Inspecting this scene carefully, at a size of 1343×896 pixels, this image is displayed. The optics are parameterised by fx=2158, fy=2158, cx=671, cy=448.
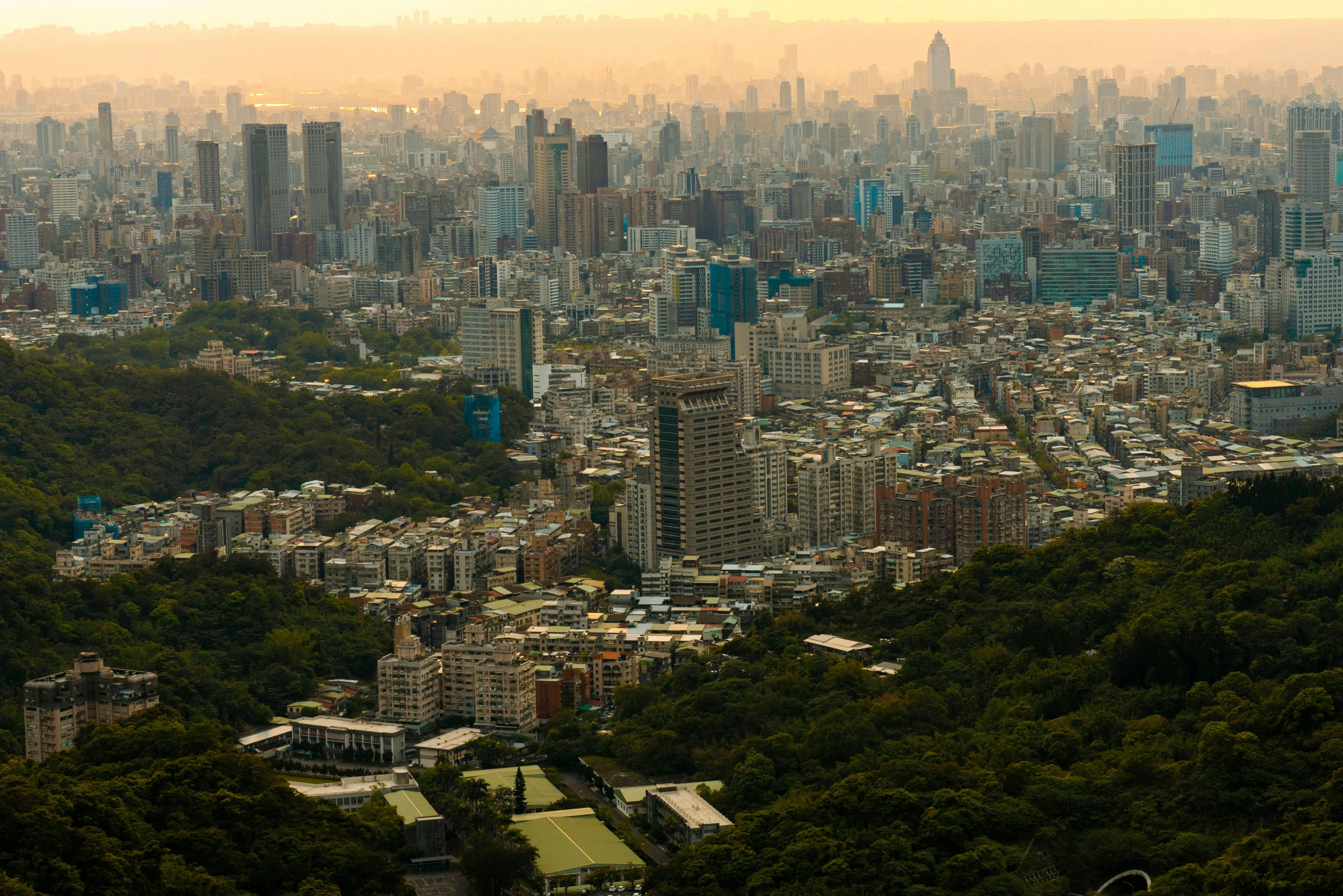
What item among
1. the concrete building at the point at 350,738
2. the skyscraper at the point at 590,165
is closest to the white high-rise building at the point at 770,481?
the concrete building at the point at 350,738

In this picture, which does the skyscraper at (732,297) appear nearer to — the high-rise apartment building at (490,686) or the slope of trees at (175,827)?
the high-rise apartment building at (490,686)

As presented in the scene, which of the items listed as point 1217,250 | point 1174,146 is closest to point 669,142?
point 1174,146

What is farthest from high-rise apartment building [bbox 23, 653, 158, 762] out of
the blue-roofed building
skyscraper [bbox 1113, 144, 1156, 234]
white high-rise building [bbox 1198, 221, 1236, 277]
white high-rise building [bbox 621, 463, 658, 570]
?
skyscraper [bbox 1113, 144, 1156, 234]

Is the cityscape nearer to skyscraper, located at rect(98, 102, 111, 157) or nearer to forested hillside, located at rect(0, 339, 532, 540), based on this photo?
forested hillside, located at rect(0, 339, 532, 540)

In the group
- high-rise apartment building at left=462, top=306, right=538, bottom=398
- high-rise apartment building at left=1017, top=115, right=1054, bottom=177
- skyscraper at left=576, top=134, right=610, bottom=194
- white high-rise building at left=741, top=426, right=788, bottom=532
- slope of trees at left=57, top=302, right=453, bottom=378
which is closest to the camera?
white high-rise building at left=741, top=426, right=788, bottom=532

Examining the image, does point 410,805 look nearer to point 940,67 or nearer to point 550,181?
point 550,181

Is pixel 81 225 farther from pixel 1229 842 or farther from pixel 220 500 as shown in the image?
pixel 1229 842

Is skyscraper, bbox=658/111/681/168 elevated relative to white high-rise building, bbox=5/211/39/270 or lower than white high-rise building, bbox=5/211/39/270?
elevated

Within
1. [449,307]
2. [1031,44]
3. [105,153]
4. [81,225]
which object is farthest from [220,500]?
[105,153]
